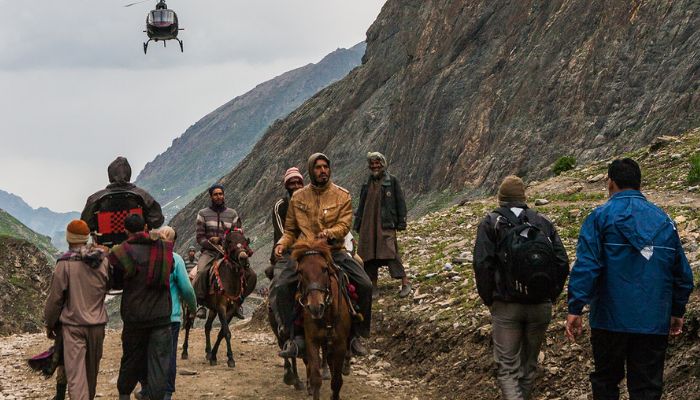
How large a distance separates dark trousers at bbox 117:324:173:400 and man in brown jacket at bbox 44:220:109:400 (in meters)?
0.35

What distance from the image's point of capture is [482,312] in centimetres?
1138

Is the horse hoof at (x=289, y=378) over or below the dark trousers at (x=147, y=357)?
below

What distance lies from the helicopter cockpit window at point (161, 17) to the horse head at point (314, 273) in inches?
1315

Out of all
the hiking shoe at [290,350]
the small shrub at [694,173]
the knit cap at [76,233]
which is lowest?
the hiking shoe at [290,350]

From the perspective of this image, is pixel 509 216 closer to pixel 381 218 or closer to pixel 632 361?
pixel 632 361

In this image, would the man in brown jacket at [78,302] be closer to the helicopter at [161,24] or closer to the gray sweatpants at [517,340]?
the gray sweatpants at [517,340]

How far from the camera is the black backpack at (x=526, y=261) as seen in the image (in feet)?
22.3

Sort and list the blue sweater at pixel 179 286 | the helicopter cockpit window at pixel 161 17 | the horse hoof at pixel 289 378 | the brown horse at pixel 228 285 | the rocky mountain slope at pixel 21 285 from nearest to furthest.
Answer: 1. the blue sweater at pixel 179 286
2. the horse hoof at pixel 289 378
3. the brown horse at pixel 228 285
4. the rocky mountain slope at pixel 21 285
5. the helicopter cockpit window at pixel 161 17

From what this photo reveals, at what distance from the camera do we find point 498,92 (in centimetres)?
5131

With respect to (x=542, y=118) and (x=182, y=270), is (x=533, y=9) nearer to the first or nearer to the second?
(x=542, y=118)

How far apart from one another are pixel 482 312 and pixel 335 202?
333cm

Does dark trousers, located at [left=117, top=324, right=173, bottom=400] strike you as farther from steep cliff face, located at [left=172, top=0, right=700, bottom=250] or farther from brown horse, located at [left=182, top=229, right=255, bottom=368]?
steep cliff face, located at [left=172, top=0, right=700, bottom=250]

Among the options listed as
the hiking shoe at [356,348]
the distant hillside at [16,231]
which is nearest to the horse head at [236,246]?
the hiking shoe at [356,348]

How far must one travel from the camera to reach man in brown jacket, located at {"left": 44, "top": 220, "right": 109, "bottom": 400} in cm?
795
